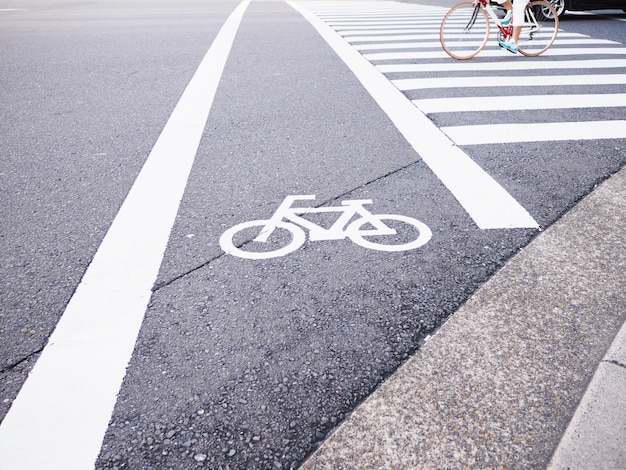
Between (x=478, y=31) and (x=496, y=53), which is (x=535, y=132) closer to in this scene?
(x=478, y=31)

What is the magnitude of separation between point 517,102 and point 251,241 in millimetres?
4566

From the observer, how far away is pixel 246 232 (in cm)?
338

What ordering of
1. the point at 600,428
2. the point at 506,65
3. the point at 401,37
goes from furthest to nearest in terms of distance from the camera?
the point at 401,37 < the point at 506,65 < the point at 600,428

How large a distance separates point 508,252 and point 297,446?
188cm

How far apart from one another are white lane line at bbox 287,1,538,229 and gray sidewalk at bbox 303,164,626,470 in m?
0.71

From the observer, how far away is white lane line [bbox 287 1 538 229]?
11.8 feet

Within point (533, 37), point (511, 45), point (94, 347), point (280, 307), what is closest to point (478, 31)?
point (511, 45)

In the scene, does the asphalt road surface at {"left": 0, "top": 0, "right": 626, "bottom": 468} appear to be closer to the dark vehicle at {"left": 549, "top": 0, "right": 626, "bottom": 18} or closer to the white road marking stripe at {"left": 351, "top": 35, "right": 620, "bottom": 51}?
the white road marking stripe at {"left": 351, "top": 35, "right": 620, "bottom": 51}

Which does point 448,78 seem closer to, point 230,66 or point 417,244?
point 230,66

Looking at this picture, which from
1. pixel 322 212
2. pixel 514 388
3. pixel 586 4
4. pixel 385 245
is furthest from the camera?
pixel 586 4

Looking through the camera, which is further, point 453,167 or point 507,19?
point 507,19

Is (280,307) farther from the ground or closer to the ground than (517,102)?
closer to the ground

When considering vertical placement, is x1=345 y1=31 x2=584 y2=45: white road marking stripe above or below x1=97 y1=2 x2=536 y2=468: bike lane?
above

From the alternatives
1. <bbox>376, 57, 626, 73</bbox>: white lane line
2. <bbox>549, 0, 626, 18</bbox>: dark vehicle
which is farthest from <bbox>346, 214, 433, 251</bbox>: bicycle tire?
<bbox>549, 0, 626, 18</bbox>: dark vehicle
